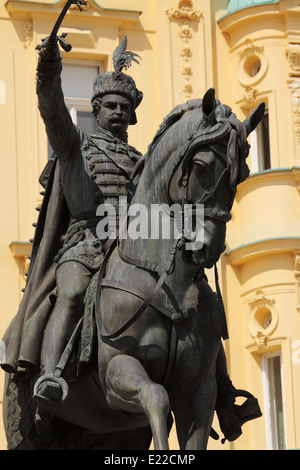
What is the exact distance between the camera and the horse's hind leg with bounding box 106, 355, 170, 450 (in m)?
12.0

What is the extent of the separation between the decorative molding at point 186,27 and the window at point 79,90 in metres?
1.18

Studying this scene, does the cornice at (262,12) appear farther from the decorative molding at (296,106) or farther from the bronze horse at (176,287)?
the bronze horse at (176,287)

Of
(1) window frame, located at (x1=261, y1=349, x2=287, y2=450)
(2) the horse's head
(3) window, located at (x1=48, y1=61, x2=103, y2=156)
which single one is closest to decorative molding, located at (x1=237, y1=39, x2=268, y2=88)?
(3) window, located at (x1=48, y1=61, x2=103, y2=156)

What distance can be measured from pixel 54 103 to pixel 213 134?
1624 mm

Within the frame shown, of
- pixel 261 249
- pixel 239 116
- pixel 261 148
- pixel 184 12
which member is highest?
pixel 184 12

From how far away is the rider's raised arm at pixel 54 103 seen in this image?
527 inches

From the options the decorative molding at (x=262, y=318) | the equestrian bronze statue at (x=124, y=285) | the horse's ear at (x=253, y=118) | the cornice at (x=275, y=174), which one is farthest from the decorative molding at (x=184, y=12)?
the horse's ear at (x=253, y=118)

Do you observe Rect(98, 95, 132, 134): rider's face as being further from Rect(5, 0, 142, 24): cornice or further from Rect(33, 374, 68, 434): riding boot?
Rect(5, 0, 142, 24): cornice

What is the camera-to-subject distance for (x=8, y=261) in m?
23.7

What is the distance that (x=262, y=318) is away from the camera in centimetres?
2408

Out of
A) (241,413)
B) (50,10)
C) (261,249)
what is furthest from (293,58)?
(241,413)

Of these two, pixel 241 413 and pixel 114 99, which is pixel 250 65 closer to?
pixel 114 99

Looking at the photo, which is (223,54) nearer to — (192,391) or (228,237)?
→ (228,237)

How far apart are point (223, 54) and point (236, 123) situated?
12.6m
